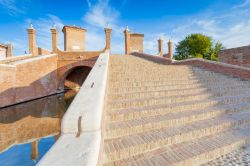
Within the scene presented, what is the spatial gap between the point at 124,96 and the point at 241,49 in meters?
8.84

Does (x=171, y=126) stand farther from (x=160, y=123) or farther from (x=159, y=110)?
(x=159, y=110)

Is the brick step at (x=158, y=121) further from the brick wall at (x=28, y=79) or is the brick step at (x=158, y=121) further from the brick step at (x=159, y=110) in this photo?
the brick wall at (x=28, y=79)

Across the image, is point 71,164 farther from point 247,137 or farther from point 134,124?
point 247,137

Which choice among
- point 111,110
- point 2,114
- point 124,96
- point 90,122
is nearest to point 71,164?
point 90,122

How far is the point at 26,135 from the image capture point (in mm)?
6027

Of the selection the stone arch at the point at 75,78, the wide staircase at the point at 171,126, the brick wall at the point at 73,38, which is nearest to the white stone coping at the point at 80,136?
the wide staircase at the point at 171,126

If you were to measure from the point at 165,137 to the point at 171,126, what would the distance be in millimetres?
509

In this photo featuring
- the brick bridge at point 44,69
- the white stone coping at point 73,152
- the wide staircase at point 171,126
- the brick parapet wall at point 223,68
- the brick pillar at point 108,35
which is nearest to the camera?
the white stone coping at point 73,152

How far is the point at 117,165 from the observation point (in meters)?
2.10

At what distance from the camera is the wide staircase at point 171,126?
2334 millimetres

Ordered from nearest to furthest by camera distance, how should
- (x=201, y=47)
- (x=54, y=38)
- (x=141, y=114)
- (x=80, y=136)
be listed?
(x=80, y=136)
(x=141, y=114)
(x=54, y=38)
(x=201, y=47)

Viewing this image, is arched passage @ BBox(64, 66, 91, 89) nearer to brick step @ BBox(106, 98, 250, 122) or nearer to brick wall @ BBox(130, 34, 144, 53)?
brick wall @ BBox(130, 34, 144, 53)

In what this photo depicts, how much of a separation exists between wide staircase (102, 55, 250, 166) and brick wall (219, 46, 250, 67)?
5689 millimetres

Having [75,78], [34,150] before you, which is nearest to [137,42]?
[75,78]
